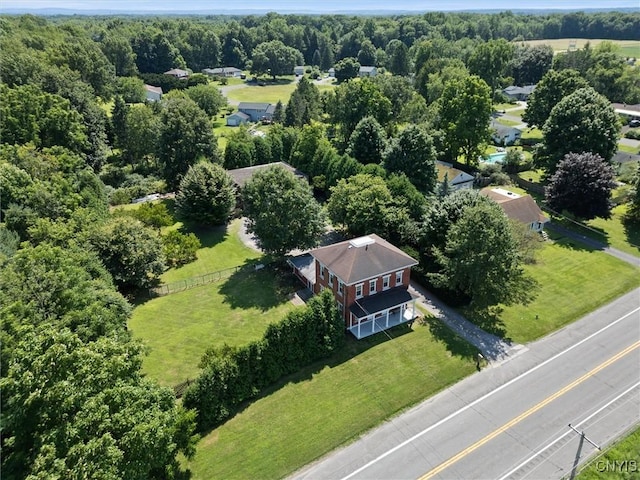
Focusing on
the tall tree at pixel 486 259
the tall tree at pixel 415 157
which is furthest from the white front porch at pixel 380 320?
the tall tree at pixel 415 157

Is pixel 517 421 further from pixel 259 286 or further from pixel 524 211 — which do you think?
pixel 524 211

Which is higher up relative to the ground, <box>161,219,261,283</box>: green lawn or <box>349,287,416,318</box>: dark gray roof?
<box>349,287,416,318</box>: dark gray roof

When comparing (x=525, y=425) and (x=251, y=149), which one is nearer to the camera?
(x=525, y=425)

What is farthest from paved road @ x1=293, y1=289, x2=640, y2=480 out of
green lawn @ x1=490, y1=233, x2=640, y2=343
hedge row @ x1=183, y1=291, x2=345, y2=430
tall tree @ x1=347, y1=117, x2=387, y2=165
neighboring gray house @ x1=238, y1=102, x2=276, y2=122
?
neighboring gray house @ x1=238, y1=102, x2=276, y2=122

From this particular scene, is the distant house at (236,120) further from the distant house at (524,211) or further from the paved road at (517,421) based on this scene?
the paved road at (517,421)

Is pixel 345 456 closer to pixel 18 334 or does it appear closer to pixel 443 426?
pixel 443 426

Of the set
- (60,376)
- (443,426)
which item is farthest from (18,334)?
(443,426)

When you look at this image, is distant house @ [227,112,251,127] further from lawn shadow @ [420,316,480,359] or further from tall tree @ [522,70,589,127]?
lawn shadow @ [420,316,480,359]
